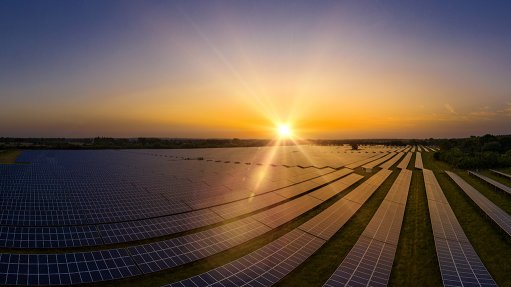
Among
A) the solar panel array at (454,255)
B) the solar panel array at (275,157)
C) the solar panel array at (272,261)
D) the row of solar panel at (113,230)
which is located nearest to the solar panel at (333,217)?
the solar panel array at (272,261)

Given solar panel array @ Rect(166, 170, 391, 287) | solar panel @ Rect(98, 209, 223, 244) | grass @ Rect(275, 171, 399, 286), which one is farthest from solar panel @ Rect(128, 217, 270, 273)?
grass @ Rect(275, 171, 399, 286)

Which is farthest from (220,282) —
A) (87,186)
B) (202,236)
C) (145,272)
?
(87,186)

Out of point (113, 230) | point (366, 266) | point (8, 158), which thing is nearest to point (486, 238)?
point (366, 266)

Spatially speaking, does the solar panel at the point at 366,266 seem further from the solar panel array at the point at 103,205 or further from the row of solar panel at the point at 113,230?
the solar panel array at the point at 103,205

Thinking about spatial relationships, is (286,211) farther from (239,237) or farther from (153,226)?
(153,226)

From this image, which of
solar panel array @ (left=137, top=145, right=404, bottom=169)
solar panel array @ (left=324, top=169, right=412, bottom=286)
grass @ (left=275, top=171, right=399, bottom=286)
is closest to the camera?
solar panel array @ (left=324, top=169, right=412, bottom=286)

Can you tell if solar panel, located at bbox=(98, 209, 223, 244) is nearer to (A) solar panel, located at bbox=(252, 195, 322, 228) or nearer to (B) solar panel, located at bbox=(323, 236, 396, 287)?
(A) solar panel, located at bbox=(252, 195, 322, 228)
